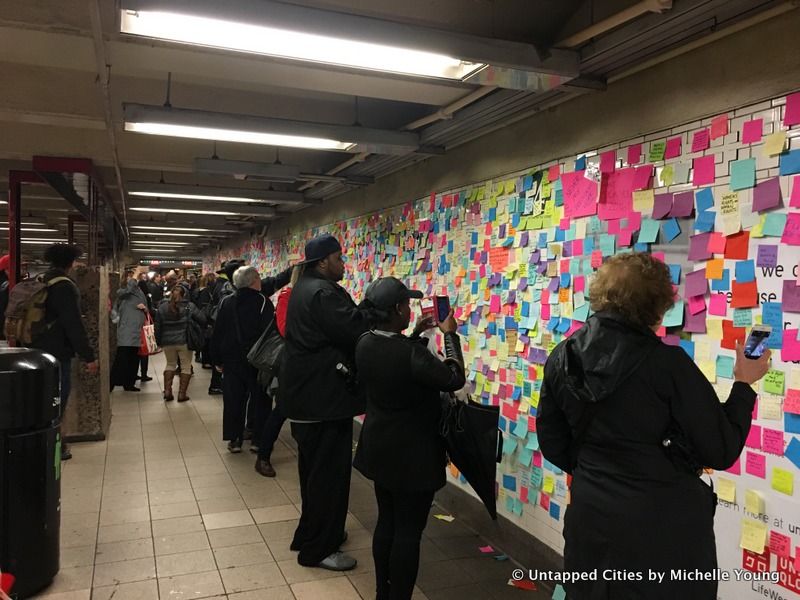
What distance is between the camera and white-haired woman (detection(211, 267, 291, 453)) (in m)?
4.87

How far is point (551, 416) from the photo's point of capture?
5.84ft

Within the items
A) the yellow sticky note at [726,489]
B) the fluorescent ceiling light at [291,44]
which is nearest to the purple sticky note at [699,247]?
the yellow sticky note at [726,489]

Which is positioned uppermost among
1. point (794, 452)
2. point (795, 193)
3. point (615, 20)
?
point (615, 20)

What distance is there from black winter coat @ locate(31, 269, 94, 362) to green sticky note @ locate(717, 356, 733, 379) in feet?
13.0

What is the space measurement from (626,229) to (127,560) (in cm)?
293

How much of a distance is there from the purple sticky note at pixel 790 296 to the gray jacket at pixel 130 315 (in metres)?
6.69

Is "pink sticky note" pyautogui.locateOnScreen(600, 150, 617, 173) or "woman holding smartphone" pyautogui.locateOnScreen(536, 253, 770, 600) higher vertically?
"pink sticky note" pyautogui.locateOnScreen(600, 150, 617, 173)

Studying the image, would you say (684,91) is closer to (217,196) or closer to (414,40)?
(414,40)

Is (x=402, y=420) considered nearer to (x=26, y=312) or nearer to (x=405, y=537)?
(x=405, y=537)

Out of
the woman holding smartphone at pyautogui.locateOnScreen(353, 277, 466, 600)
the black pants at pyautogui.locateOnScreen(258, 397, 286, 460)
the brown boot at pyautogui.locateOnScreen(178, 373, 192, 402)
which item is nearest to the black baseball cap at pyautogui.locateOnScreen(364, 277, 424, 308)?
the woman holding smartphone at pyautogui.locateOnScreen(353, 277, 466, 600)

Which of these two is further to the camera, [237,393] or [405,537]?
[237,393]

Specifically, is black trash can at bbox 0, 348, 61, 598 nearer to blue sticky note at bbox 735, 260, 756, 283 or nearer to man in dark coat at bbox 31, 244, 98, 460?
man in dark coat at bbox 31, 244, 98, 460

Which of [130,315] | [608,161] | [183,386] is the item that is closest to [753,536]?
[608,161]

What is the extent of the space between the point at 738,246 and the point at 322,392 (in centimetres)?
186
